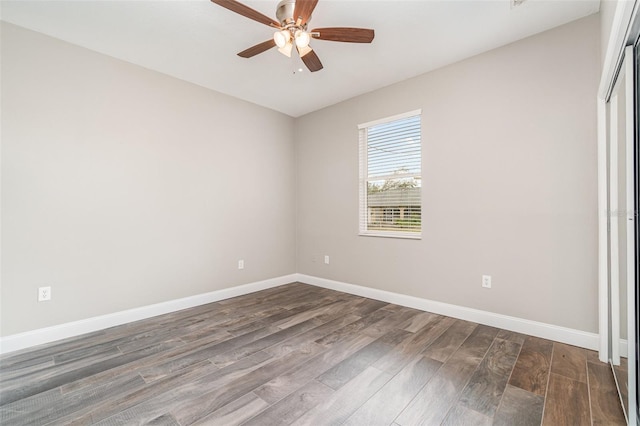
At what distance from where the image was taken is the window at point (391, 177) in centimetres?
326

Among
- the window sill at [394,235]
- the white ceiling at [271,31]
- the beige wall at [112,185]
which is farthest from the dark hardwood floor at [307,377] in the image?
the white ceiling at [271,31]

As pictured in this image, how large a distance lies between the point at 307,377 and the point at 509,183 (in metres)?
2.40

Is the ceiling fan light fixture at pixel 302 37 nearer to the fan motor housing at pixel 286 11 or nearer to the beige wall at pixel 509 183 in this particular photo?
the fan motor housing at pixel 286 11

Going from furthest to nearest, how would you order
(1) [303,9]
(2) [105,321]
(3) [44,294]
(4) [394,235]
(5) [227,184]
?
(5) [227,184] < (4) [394,235] < (2) [105,321] < (3) [44,294] < (1) [303,9]

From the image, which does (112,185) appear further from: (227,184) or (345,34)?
(345,34)

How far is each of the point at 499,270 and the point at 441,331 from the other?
2.62ft

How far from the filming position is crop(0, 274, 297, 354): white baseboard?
2.27m

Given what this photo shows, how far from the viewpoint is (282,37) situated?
193cm

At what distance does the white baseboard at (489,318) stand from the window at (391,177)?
74cm

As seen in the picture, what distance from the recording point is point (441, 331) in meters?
2.55

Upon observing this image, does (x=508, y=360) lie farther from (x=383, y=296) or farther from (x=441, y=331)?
(x=383, y=296)

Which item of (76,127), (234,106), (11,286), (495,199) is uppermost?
(234,106)

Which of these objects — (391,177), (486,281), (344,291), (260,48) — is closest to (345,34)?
(260,48)

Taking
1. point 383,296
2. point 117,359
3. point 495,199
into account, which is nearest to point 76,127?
point 117,359
